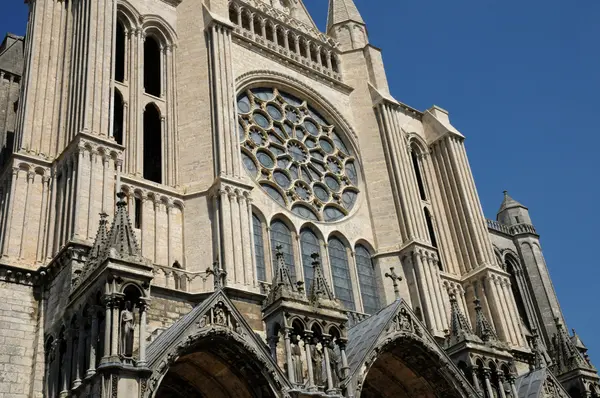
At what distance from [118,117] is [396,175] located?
983 cm

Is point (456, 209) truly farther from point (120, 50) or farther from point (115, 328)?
point (115, 328)

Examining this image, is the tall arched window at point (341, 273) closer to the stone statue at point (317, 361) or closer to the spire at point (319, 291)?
the spire at point (319, 291)

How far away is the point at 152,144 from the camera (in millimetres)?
22375

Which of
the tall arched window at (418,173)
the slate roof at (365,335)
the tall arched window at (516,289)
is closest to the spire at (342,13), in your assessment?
the tall arched window at (418,173)

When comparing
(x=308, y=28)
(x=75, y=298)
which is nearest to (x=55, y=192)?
(x=75, y=298)

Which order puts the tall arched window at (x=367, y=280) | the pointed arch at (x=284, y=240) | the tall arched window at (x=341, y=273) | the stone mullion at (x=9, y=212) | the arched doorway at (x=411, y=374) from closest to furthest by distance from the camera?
the stone mullion at (x=9, y=212)
the arched doorway at (x=411, y=374)
the pointed arch at (x=284, y=240)
the tall arched window at (x=341, y=273)
the tall arched window at (x=367, y=280)

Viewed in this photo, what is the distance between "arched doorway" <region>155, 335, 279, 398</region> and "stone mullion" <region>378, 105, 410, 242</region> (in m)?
10.5

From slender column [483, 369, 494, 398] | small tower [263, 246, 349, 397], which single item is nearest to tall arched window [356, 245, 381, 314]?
slender column [483, 369, 494, 398]

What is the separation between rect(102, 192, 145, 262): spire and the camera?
13961 millimetres

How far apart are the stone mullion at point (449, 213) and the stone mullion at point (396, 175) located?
9.80 ft

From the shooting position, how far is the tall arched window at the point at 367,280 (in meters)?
23.2

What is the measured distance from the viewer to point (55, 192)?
1775 centimetres

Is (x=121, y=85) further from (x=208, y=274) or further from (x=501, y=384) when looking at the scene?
(x=501, y=384)

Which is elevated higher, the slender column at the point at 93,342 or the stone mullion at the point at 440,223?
the stone mullion at the point at 440,223
